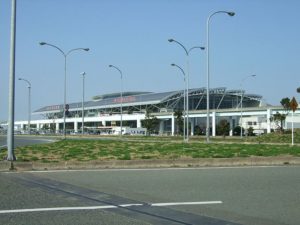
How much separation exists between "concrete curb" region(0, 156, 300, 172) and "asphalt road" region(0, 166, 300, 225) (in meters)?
1.34

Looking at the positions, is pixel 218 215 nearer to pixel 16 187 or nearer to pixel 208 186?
pixel 208 186

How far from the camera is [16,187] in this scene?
1228cm

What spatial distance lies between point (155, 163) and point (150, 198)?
8.51 m

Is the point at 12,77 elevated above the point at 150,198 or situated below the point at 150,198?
above

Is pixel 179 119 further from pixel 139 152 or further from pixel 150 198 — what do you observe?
pixel 150 198

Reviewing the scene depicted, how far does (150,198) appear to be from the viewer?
10.7m

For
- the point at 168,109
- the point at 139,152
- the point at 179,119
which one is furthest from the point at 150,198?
the point at 168,109

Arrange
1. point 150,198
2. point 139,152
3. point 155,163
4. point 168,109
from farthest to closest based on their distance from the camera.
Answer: point 168,109
point 139,152
point 155,163
point 150,198

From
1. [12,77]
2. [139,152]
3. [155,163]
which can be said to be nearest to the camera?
[12,77]

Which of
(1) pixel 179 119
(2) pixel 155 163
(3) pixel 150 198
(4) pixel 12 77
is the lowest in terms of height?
(3) pixel 150 198

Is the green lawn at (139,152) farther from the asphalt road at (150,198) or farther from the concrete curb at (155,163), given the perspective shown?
the asphalt road at (150,198)

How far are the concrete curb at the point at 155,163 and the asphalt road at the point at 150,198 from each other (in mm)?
1337

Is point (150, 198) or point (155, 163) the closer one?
point (150, 198)

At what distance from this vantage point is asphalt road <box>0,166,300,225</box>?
8.33 metres
